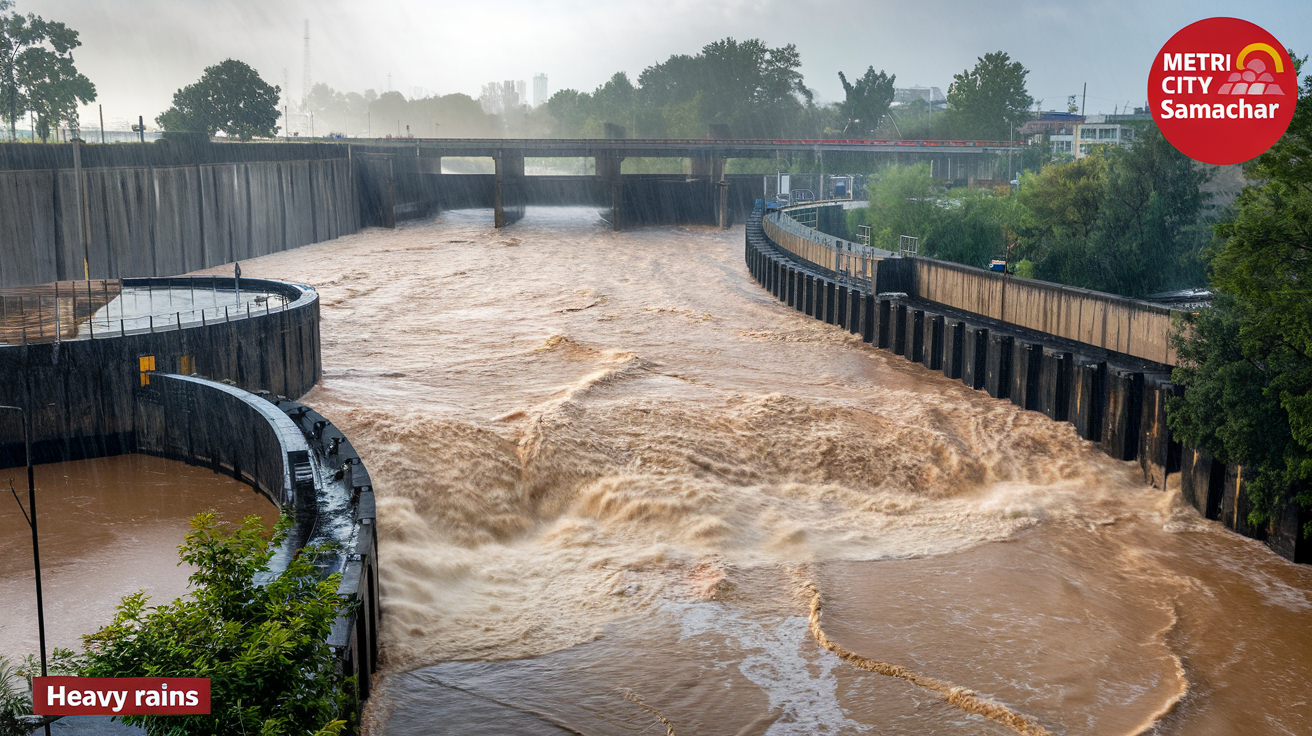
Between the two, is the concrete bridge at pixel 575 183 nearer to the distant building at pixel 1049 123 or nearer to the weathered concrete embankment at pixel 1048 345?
the weathered concrete embankment at pixel 1048 345

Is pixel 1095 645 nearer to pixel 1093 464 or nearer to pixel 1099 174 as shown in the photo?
pixel 1093 464

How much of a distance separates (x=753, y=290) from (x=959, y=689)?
39.0 metres

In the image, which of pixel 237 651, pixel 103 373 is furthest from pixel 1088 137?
pixel 237 651

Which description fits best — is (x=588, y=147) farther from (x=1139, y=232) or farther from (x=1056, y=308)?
(x=1056, y=308)

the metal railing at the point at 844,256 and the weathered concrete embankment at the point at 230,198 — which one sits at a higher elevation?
the weathered concrete embankment at the point at 230,198

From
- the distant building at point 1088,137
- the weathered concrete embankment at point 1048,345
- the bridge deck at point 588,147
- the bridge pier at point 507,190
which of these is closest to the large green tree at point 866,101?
the distant building at point 1088,137

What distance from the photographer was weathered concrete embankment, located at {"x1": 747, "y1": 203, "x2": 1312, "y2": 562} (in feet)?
74.6

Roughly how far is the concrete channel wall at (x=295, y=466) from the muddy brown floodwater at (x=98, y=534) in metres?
0.66

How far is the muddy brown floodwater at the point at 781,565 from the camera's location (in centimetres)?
1510

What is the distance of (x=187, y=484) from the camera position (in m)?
24.2

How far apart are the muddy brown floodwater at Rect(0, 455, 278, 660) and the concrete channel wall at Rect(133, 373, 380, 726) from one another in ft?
2.15

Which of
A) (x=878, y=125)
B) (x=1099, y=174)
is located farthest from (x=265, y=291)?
(x=878, y=125)

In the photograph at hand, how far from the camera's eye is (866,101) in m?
189

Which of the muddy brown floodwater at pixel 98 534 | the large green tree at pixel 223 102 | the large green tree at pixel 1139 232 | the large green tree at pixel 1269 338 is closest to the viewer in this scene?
the muddy brown floodwater at pixel 98 534
